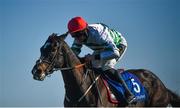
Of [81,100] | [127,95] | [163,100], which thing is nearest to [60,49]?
[81,100]

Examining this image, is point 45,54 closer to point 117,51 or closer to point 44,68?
point 44,68

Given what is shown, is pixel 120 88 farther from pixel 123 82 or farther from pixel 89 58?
pixel 89 58

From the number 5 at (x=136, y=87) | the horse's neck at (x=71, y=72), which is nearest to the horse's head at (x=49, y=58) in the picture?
the horse's neck at (x=71, y=72)

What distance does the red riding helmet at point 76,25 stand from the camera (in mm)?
10273

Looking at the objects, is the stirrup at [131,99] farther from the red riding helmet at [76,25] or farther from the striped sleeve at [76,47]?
the red riding helmet at [76,25]

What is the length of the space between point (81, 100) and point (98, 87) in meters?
0.53

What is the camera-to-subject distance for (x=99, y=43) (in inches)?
414

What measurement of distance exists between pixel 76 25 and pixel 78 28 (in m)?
0.08

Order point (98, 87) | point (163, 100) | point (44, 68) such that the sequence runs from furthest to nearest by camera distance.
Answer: point (163, 100) < point (98, 87) < point (44, 68)

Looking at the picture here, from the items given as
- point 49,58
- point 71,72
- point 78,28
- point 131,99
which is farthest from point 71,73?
point 131,99

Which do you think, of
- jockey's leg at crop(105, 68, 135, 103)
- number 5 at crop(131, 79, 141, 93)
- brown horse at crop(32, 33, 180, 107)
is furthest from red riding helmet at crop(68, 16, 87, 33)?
number 5 at crop(131, 79, 141, 93)

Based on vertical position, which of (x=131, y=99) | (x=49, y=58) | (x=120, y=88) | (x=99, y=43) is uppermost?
(x=99, y=43)

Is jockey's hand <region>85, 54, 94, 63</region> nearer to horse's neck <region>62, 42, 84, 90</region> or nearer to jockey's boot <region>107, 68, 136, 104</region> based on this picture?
horse's neck <region>62, 42, 84, 90</region>

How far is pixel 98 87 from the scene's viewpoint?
10.3m
